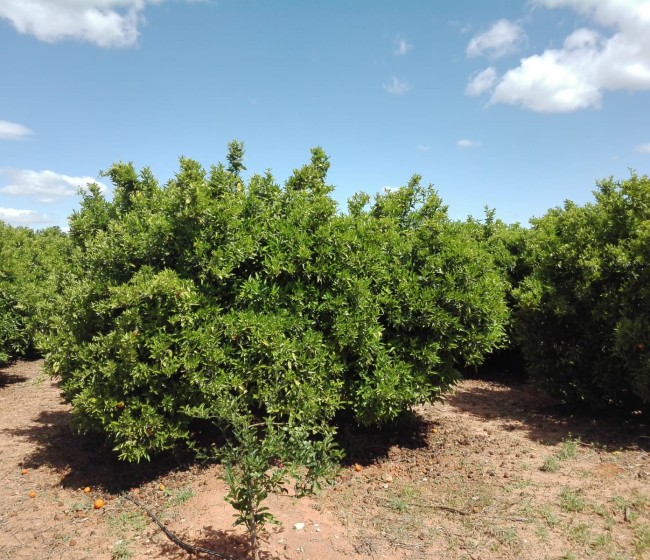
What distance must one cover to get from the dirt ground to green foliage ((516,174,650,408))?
57cm

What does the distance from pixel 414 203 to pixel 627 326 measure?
8.38ft

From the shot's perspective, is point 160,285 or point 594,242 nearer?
point 160,285

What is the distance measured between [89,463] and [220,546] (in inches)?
88.7

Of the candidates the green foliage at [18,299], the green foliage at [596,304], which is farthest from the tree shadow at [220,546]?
the green foliage at [18,299]

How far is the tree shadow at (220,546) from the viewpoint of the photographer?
11.6 ft

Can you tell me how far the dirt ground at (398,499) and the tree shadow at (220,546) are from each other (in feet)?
0.04

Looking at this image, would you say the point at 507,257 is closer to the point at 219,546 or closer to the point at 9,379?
the point at 219,546

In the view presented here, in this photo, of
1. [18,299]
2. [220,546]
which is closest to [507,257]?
[220,546]

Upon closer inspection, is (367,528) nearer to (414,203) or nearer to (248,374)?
(248,374)

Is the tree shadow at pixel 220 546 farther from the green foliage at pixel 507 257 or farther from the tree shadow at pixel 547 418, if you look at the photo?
the green foliage at pixel 507 257

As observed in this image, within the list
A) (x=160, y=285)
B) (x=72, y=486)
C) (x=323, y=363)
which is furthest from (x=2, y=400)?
(x=323, y=363)

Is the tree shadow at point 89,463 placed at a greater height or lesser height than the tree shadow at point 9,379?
lesser

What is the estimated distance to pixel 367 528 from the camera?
156 inches

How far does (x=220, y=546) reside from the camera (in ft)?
12.0
